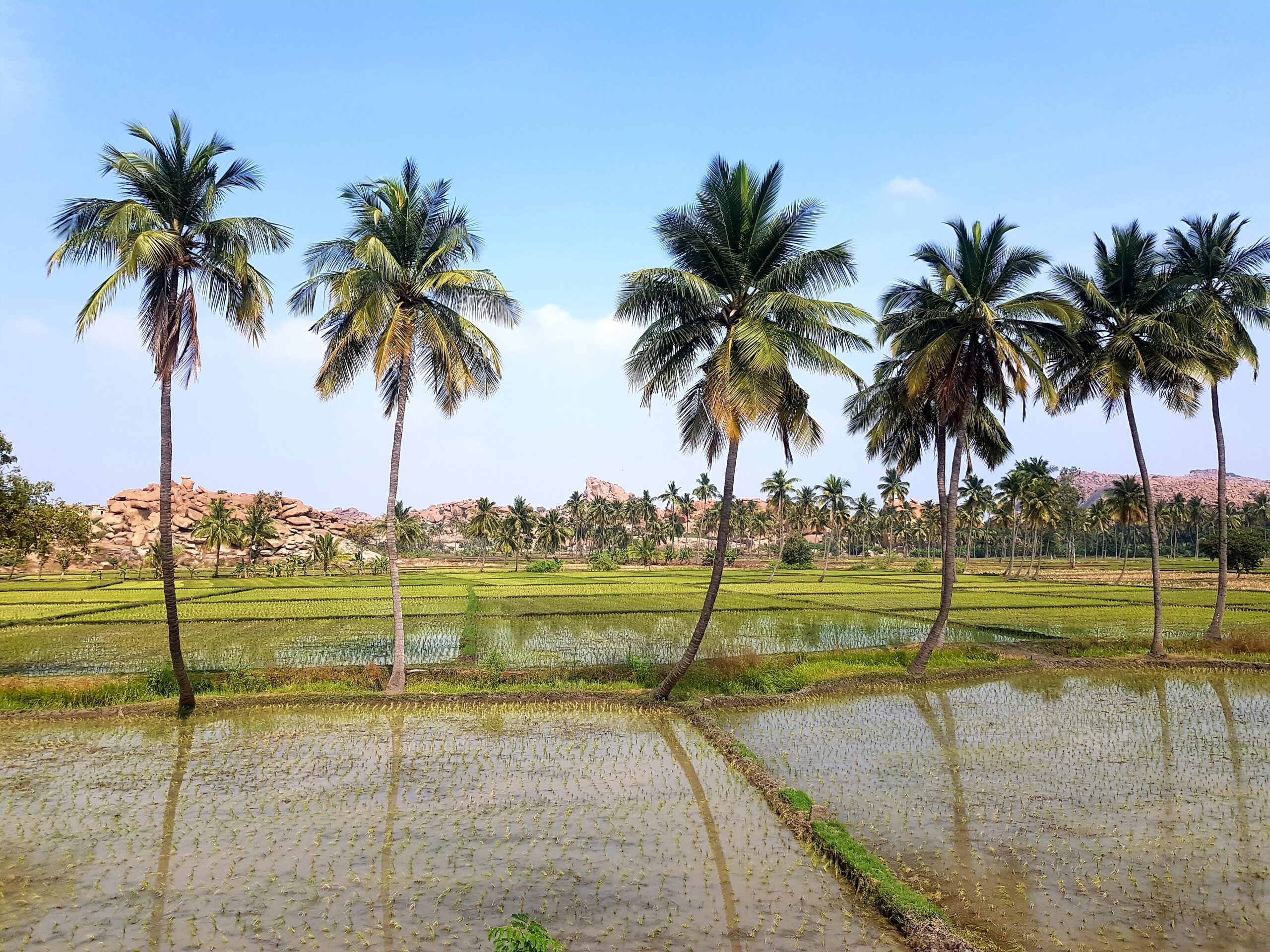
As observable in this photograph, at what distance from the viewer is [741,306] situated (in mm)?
16938

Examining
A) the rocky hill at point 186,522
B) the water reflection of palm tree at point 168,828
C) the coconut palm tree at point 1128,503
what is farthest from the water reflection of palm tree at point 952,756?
the rocky hill at point 186,522

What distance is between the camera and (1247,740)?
1366cm

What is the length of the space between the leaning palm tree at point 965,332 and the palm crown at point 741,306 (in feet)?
13.3

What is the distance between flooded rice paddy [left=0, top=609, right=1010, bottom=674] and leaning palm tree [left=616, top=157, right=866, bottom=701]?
7277 millimetres

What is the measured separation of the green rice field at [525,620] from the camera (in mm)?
22359

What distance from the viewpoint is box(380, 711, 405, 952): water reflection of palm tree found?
23.2ft

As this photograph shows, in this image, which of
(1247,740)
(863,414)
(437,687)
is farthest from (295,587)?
(1247,740)

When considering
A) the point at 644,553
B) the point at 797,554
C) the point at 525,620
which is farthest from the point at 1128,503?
the point at 525,620

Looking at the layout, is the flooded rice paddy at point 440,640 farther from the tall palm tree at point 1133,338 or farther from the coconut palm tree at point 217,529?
the coconut palm tree at point 217,529

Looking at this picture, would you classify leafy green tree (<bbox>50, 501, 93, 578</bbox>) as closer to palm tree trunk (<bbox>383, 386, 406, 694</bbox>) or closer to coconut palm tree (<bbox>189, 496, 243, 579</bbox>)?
palm tree trunk (<bbox>383, 386, 406, 694</bbox>)

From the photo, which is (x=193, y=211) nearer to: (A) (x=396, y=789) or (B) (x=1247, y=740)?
(A) (x=396, y=789)

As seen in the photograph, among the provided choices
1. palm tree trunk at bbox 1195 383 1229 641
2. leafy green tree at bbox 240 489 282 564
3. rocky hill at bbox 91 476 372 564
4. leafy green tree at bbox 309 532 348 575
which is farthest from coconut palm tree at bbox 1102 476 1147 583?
rocky hill at bbox 91 476 372 564

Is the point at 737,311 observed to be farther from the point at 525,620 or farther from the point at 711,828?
the point at 525,620

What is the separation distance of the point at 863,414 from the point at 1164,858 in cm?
1569
